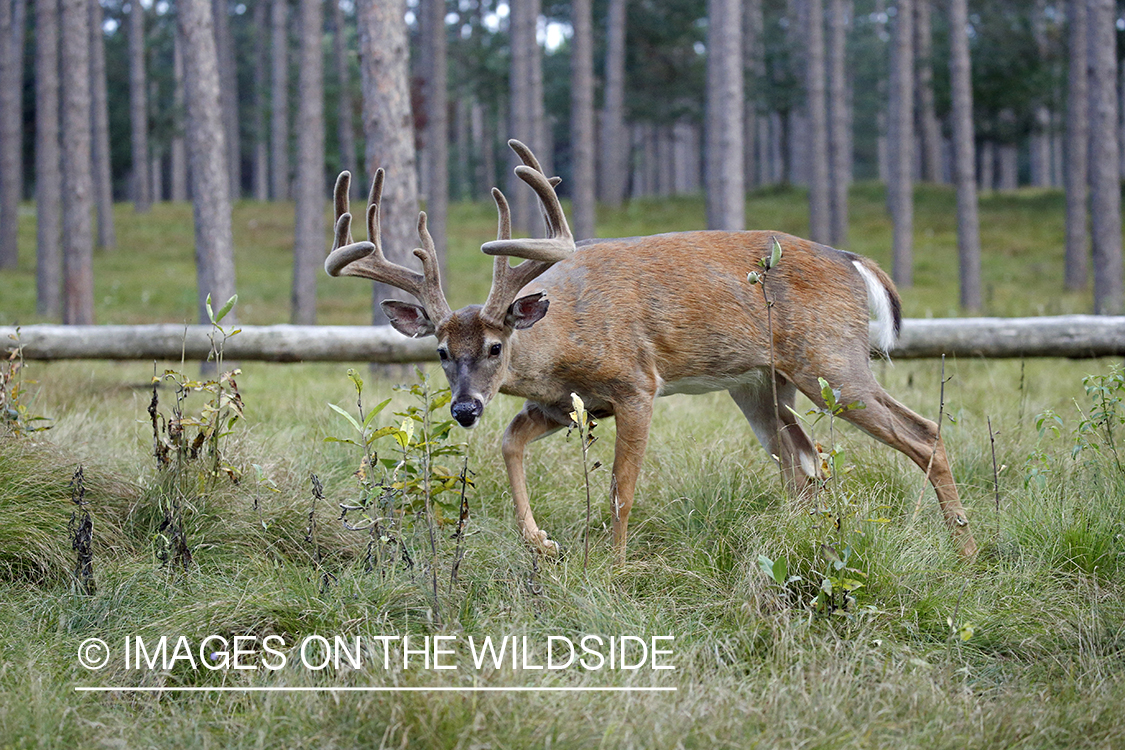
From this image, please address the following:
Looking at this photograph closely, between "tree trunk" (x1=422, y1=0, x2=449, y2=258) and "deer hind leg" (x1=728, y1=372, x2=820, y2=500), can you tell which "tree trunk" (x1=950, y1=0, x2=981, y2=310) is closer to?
"tree trunk" (x1=422, y1=0, x2=449, y2=258)

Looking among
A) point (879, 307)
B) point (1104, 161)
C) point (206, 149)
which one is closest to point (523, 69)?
point (1104, 161)

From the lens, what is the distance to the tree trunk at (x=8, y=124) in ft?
65.5

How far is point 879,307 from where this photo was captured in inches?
193

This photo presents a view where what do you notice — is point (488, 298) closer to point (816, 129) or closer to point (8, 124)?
point (816, 129)

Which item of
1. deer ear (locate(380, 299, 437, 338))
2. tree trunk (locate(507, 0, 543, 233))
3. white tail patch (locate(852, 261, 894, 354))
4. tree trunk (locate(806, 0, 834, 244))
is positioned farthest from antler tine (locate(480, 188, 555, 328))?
tree trunk (locate(806, 0, 834, 244))

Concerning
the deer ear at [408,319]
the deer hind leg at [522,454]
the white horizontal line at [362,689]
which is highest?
the deer ear at [408,319]

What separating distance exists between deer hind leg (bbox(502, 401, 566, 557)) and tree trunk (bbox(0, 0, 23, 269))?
769 inches

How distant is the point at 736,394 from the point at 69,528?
319 centimetres

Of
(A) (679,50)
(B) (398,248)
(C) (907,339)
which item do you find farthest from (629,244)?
(A) (679,50)

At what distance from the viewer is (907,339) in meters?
7.40

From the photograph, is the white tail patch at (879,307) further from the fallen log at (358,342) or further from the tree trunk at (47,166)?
the tree trunk at (47,166)

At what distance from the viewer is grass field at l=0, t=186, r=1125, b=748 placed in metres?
2.71

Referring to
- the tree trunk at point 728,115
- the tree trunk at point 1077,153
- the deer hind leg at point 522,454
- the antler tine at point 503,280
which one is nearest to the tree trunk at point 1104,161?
the tree trunk at point 1077,153

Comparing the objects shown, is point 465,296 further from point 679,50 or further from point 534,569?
point 679,50
